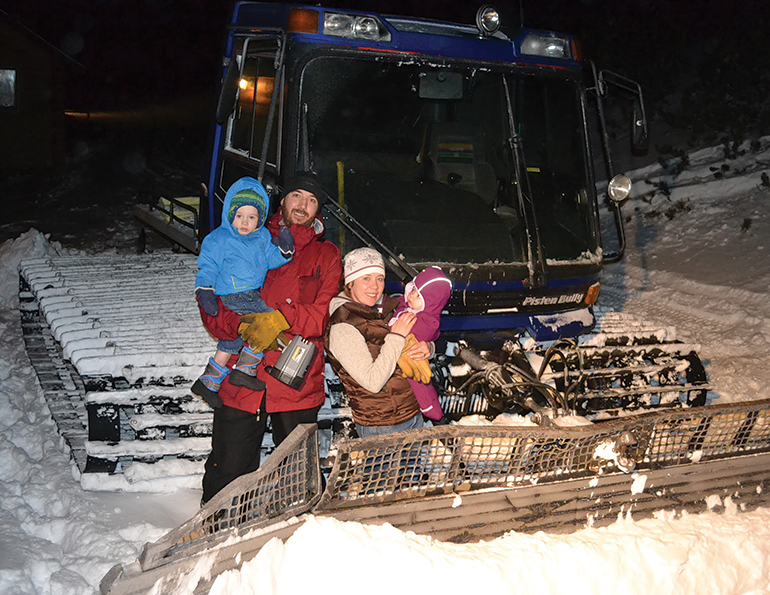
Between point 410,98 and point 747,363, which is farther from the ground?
point 410,98

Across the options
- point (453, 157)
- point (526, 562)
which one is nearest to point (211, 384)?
point (526, 562)

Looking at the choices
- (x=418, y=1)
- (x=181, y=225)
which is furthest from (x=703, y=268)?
(x=418, y=1)

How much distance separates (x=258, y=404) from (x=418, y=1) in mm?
33223

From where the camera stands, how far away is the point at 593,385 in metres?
4.63

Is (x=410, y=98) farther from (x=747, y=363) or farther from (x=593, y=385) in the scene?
(x=747, y=363)

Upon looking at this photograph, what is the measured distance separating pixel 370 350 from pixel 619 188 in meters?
2.32

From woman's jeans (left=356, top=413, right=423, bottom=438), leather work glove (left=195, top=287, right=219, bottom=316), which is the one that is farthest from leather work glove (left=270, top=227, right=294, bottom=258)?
woman's jeans (left=356, top=413, right=423, bottom=438)

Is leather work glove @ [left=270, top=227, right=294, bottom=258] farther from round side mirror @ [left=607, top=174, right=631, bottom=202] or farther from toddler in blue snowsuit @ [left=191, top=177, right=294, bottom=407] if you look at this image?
round side mirror @ [left=607, top=174, right=631, bottom=202]

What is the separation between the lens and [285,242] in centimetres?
349

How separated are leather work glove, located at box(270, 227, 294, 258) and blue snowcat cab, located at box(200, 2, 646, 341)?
2.22 ft

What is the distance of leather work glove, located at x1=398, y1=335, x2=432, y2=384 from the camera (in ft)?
11.0

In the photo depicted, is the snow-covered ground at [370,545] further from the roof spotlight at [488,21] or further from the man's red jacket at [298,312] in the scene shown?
the roof spotlight at [488,21]

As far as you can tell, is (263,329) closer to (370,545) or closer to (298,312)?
(298,312)

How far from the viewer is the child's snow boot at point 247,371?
135 inches
